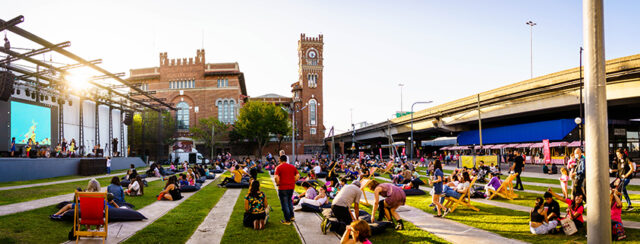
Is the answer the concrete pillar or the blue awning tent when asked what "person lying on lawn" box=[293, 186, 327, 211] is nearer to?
the concrete pillar

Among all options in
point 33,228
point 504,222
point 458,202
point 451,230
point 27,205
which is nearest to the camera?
point 33,228

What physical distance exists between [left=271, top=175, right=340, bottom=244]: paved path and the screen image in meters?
25.5

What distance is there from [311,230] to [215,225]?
7.92 ft

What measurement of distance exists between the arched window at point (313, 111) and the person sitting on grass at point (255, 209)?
78.9 metres

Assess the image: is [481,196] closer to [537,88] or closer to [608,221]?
[608,221]

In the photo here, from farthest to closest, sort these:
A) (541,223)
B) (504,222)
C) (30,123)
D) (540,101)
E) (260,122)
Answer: (260,122)
(540,101)
(30,123)
(504,222)
(541,223)

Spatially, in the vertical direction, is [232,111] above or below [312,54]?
below

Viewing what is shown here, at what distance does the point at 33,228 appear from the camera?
332 inches

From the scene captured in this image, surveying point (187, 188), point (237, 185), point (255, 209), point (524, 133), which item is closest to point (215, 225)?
point (255, 209)

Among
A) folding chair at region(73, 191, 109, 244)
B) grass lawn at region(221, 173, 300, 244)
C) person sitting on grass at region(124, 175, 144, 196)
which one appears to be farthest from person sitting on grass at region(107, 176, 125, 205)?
person sitting on grass at region(124, 175, 144, 196)

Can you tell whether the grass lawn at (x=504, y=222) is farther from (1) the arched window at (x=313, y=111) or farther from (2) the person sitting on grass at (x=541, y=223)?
(1) the arched window at (x=313, y=111)

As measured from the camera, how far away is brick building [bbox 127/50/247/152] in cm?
7044

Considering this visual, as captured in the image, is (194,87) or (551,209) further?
(194,87)

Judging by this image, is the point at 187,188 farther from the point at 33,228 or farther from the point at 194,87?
the point at 194,87
